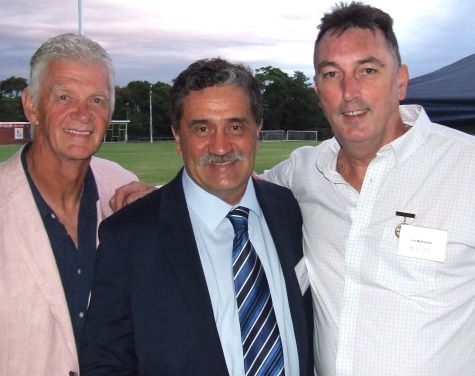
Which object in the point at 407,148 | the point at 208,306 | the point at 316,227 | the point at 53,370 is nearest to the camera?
the point at 208,306

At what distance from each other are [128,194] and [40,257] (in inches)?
23.0

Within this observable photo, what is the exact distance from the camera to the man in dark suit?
238 cm

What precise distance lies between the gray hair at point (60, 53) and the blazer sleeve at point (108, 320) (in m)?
1.01

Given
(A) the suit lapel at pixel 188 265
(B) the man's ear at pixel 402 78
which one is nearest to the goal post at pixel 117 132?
(B) the man's ear at pixel 402 78

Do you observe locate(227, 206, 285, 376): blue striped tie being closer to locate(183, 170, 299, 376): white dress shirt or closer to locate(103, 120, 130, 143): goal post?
locate(183, 170, 299, 376): white dress shirt

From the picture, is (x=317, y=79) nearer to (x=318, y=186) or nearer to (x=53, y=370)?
(x=318, y=186)

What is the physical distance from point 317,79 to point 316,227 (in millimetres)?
814

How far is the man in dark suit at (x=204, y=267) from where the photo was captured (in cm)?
238

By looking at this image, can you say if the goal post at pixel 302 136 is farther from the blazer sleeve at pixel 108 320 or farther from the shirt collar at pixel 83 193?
the blazer sleeve at pixel 108 320

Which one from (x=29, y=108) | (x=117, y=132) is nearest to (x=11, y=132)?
(x=117, y=132)

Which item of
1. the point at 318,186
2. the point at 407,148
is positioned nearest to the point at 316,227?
the point at 318,186

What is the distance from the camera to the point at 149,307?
2391 mm

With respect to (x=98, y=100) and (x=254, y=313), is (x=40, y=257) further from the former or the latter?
(x=254, y=313)

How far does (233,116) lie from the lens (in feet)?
8.64
